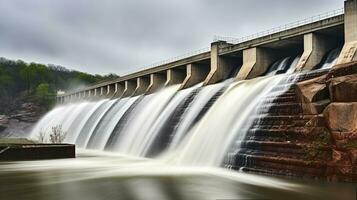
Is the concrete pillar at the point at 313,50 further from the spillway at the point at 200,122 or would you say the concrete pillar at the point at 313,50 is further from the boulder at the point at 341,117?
the boulder at the point at 341,117

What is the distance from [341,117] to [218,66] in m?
18.9

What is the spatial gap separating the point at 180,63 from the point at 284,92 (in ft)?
71.2

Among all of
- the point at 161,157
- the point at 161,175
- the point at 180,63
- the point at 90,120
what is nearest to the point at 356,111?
the point at 161,175

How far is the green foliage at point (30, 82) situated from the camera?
270 feet

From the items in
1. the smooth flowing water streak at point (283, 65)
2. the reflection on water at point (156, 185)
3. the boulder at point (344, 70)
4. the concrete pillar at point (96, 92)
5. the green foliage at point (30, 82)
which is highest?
the green foliage at point (30, 82)

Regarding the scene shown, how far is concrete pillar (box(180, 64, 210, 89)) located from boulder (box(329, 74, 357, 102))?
67.6 feet

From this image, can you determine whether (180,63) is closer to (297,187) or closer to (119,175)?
(119,175)

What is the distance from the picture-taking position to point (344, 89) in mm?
12648

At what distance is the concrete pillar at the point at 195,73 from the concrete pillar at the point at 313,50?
39.7ft

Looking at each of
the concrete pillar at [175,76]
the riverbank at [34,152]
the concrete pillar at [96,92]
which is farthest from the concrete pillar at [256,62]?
the concrete pillar at [96,92]

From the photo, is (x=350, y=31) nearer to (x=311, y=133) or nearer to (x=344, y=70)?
(x=344, y=70)

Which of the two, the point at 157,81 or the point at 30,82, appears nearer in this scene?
the point at 157,81

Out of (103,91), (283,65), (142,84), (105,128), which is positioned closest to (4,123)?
(103,91)

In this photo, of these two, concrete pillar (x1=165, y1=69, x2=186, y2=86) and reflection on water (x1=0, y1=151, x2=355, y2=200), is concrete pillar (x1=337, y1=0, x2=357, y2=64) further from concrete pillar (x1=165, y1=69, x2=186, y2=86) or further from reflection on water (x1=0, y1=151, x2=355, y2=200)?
concrete pillar (x1=165, y1=69, x2=186, y2=86)
